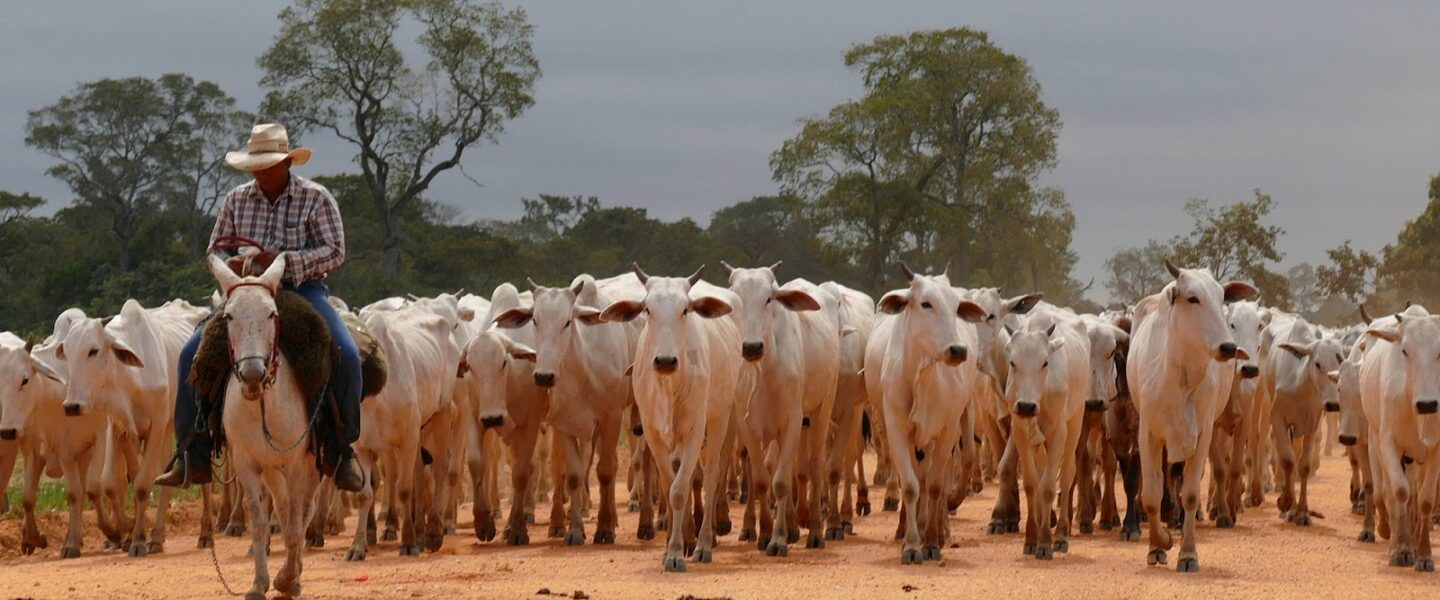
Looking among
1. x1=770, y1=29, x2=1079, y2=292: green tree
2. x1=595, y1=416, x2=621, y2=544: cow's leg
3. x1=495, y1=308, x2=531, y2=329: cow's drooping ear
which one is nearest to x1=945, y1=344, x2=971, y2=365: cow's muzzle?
x1=595, y1=416, x2=621, y2=544: cow's leg

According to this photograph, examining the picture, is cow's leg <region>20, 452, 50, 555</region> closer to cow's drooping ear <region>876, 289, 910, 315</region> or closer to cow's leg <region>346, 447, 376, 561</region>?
cow's leg <region>346, 447, 376, 561</region>

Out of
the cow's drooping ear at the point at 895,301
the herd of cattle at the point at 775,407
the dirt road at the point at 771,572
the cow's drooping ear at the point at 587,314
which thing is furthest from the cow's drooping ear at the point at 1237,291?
the cow's drooping ear at the point at 587,314

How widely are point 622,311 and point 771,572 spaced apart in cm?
234

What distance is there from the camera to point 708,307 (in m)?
13.8

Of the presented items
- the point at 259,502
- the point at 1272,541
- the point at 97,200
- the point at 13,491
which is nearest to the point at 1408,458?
the point at 1272,541

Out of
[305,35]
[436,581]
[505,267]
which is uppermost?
[305,35]

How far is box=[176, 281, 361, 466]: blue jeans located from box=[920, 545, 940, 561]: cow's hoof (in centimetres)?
472

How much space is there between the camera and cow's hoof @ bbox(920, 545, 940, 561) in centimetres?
1406

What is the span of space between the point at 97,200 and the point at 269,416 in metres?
45.7

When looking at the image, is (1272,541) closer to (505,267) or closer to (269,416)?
(269,416)

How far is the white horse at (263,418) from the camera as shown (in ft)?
33.5

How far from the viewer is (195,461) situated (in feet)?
36.2

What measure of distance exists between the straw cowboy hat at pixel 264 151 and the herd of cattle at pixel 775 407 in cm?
172

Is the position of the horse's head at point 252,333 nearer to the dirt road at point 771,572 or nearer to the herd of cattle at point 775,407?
the herd of cattle at point 775,407
